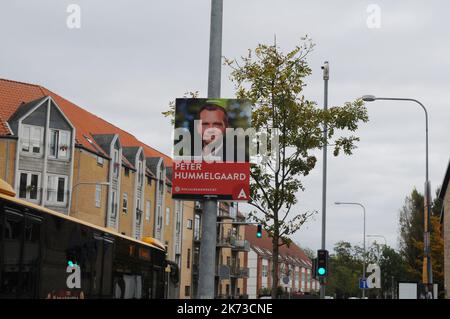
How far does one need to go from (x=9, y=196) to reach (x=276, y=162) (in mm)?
12143

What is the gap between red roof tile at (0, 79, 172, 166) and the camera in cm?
5059

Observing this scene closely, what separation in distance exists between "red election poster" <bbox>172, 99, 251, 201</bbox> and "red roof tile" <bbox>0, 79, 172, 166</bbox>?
4098 cm

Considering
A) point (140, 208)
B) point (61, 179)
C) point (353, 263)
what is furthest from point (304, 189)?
point (353, 263)

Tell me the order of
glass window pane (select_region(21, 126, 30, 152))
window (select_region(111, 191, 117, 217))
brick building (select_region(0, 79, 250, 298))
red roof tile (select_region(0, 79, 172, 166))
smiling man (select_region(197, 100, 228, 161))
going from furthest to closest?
1. window (select_region(111, 191, 117, 217))
2. red roof tile (select_region(0, 79, 172, 166))
3. glass window pane (select_region(21, 126, 30, 152))
4. brick building (select_region(0, 79, 250, 298))
5. smiling man (select_region(197, 100, 228, 161))

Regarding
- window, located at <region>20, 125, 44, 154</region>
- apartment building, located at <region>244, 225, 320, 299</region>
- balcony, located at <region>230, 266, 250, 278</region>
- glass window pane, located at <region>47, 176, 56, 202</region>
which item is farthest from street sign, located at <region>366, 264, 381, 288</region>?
apartment building, located at <region>244, 225, 320, 299</region>

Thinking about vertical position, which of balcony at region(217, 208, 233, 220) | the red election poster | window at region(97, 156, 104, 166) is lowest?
the red election poster

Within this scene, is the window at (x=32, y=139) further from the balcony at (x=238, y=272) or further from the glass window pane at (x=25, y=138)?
the balcony at (x=238, y=272)

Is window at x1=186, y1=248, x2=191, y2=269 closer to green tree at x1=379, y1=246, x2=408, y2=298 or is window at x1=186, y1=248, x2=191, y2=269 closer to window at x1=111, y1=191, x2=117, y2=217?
Answer: window at x1=111, y1=191, x2=117, y2=217

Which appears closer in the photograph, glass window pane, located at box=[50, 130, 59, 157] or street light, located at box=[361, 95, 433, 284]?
street light, located at box=[361, 95, 433, 284]

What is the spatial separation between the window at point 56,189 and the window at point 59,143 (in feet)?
5.52

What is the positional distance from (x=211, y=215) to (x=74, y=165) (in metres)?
44.6

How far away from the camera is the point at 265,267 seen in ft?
375

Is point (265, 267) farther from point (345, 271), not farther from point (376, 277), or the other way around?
point (376, 277)

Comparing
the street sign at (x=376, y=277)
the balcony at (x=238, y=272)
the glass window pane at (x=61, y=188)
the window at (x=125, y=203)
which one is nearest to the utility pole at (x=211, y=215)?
the street sign at (x=376, y=277)
